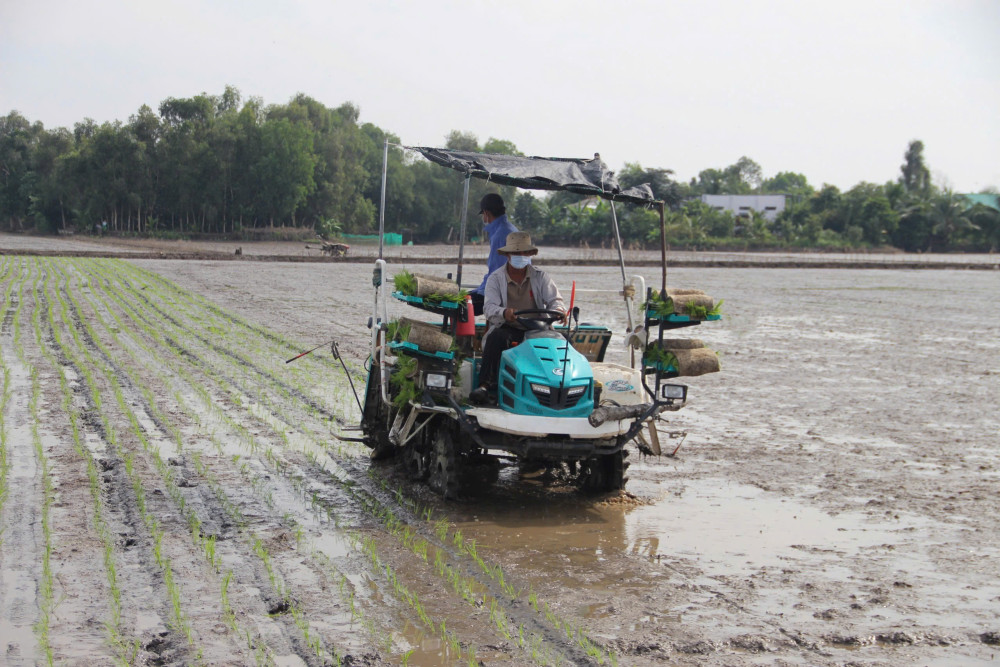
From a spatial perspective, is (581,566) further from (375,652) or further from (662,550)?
(375,652)

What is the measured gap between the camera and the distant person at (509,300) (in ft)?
24.5

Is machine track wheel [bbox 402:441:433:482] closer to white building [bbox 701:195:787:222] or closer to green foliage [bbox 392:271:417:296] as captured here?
green foliage [bbox 392:271:417:296]

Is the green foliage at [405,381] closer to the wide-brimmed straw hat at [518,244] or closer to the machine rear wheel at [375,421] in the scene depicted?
the machine rear wheel at [375,421]

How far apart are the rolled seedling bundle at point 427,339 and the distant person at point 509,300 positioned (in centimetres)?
30

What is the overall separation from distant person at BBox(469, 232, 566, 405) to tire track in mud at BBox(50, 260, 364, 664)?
200cm

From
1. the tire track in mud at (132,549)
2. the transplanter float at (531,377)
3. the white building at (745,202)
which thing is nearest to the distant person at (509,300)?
the transplanter float at (531,377)

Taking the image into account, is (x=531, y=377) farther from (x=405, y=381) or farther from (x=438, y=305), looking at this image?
(x=405, y=381)

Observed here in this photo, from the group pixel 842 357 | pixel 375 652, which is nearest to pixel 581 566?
pixel 375 652

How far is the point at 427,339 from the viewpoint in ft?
24.4

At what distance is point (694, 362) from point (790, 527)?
1.40 m

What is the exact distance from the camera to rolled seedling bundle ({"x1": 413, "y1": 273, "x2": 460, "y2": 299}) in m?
7.45

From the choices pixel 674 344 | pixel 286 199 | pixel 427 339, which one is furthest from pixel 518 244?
pixel 286 199

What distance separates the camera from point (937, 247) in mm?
78938

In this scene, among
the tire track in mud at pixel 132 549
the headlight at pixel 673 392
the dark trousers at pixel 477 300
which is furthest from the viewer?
the dark trousers at pixel 477 300
